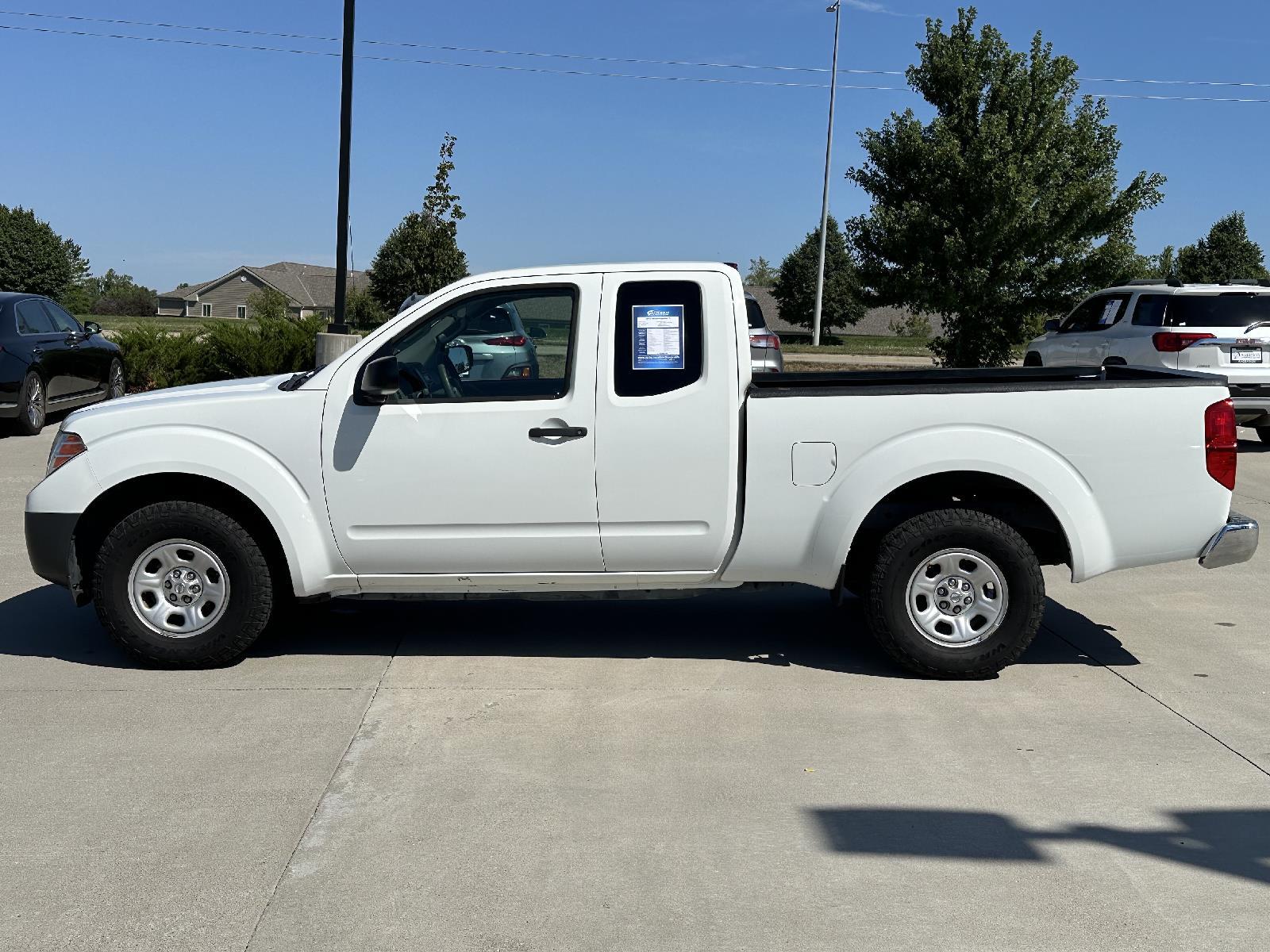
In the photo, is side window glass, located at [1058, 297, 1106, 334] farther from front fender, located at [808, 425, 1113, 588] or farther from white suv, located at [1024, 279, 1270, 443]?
front fender, located at [808, 425, 1113, 588]

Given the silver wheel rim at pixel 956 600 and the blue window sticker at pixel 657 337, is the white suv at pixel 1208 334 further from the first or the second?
the blue window sticker at pixel 657 337

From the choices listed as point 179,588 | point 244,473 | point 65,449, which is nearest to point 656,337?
point 244,473

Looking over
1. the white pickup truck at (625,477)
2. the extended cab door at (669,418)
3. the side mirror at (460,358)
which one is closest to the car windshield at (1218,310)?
the white pickup truck at (625,477)

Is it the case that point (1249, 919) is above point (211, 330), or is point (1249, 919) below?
below

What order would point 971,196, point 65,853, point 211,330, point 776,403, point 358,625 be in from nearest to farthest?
point 65,853
point 776,403
point 358,625
point 211,330
point 971,196

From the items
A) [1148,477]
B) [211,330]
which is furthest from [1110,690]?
[211,330]

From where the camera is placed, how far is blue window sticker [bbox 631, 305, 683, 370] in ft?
19.6

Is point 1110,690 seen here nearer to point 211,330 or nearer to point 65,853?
point 65,853

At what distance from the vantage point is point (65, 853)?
4176 mm

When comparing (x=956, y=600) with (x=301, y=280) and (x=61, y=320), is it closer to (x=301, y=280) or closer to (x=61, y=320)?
(x=61, y=320)

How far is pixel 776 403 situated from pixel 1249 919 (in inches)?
Result: 115

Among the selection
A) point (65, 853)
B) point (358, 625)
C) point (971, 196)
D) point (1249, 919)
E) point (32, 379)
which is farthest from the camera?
point (971, 196)

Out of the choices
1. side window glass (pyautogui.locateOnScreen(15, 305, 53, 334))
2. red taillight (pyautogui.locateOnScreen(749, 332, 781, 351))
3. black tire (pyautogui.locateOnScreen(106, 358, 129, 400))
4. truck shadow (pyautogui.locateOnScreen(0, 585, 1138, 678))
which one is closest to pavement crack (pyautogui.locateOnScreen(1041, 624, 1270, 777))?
truck shadow (pyautogui.locateOnScreen(0, 585, 1138, 678))

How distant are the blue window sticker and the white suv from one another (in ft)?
29.6
